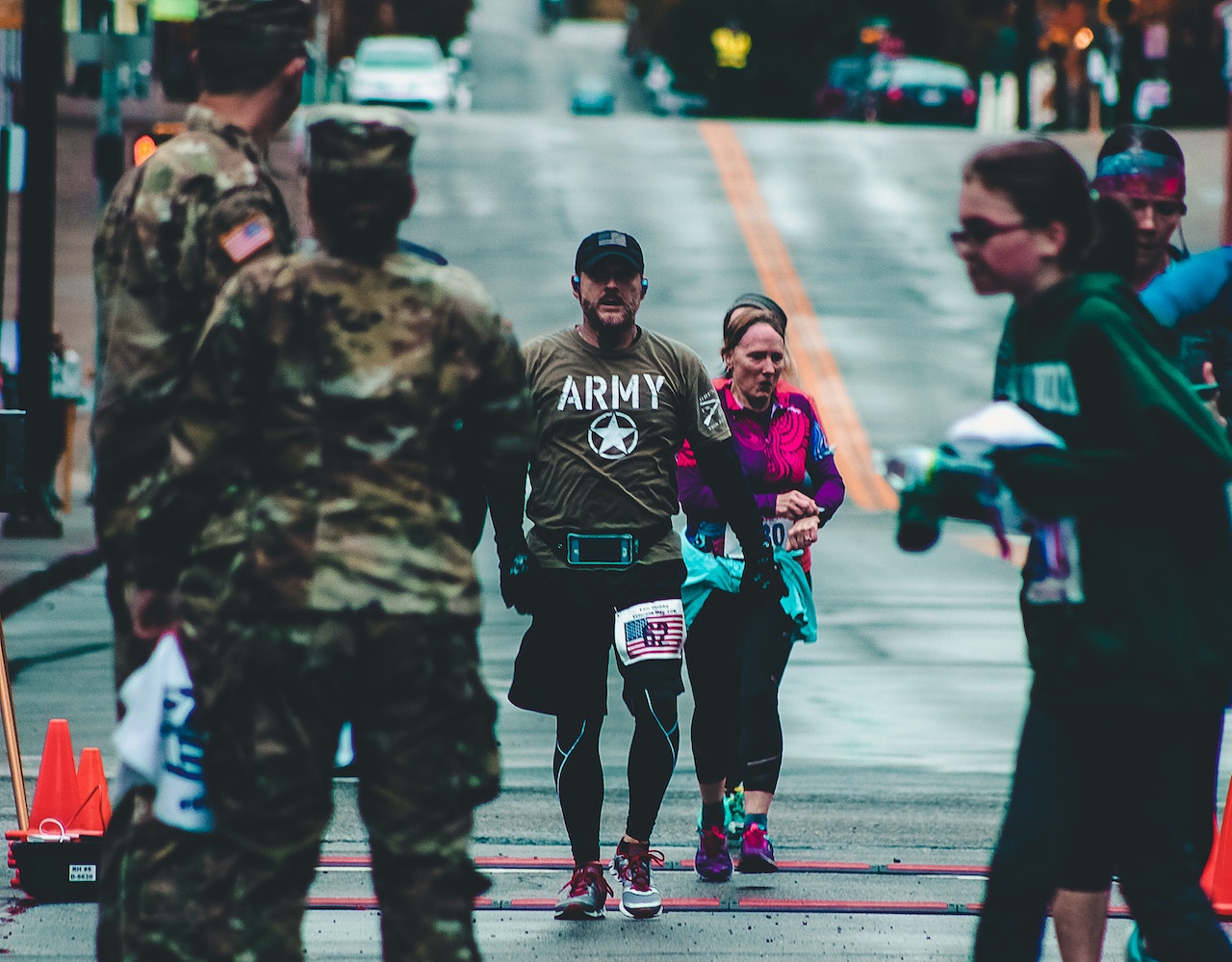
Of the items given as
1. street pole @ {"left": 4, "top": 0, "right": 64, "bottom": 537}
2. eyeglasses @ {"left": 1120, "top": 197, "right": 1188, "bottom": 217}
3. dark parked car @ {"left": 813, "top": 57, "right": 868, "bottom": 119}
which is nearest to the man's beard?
eyeglasses @ {"left": 1120, "top": 197, "right": 1188, "bottom": 217}

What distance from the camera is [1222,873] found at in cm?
601

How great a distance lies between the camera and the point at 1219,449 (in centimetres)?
375

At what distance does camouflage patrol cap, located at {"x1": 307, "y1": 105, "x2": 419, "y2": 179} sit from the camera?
12.2 ft

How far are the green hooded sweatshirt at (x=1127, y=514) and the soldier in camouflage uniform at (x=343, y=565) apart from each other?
3.66ft

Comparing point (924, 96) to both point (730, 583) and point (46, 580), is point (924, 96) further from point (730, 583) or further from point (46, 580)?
point (730, 583)

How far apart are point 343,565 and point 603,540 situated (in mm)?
2565

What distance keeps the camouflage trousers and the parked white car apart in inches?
1634

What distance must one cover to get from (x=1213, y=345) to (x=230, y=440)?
2.67m

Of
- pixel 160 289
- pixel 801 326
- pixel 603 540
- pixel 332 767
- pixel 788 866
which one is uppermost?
pixel 160 289

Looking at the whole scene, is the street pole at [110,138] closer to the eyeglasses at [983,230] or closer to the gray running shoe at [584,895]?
the gray running shoe at [584,895]

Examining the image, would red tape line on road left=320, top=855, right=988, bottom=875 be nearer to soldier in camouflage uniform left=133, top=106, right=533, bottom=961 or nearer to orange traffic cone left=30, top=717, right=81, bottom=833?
orange traffic cone left=30, top=717, right=81, bottom=833

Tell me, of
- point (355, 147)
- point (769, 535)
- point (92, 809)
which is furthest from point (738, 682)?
point (355, 147)

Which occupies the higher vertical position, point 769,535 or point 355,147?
point 355,147

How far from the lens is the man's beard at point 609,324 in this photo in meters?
6.19
